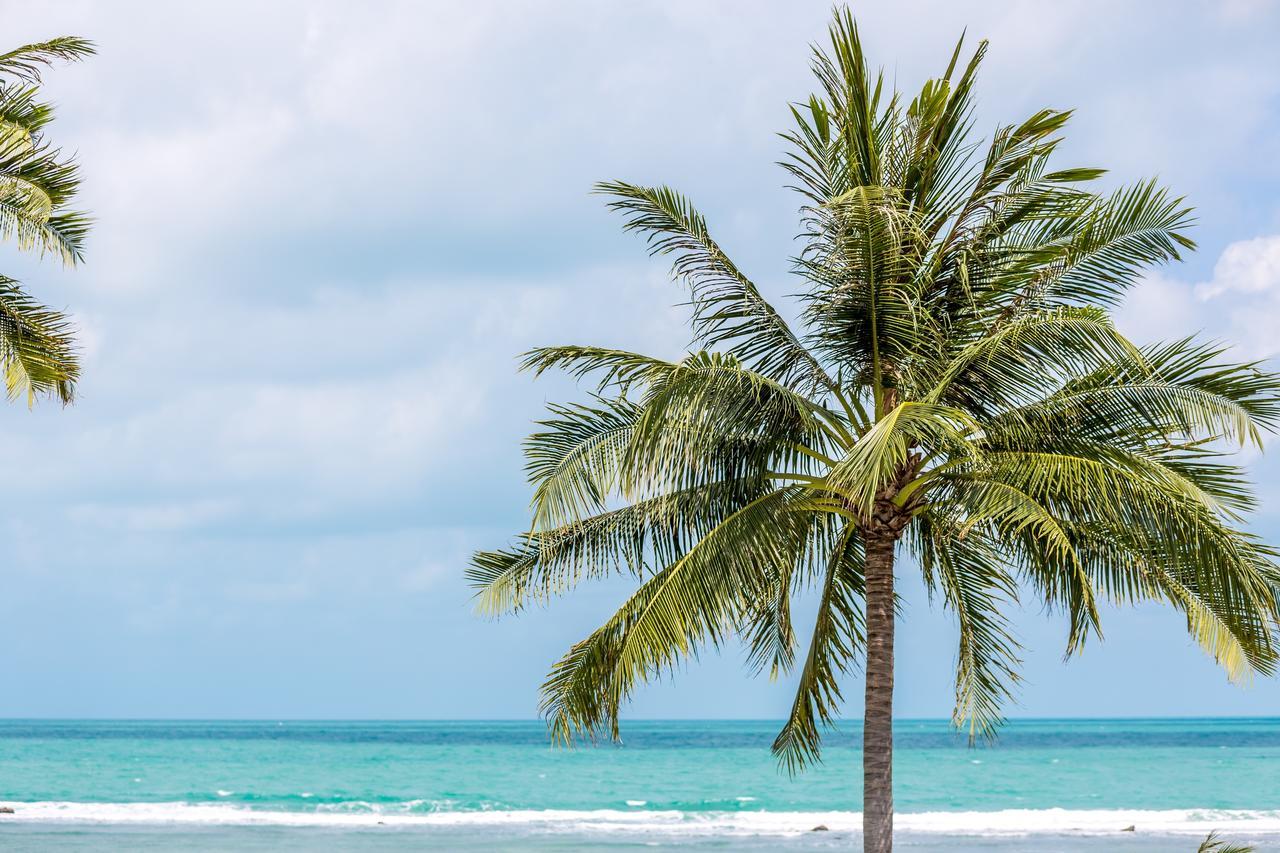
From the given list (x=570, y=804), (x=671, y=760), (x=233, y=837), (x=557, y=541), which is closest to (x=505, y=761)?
(x=671, y=760)

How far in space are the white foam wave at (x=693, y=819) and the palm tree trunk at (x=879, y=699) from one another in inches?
627

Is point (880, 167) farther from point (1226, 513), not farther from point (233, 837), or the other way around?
point (233, 837)

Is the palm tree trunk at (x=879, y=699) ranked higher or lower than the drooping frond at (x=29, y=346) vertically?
lower

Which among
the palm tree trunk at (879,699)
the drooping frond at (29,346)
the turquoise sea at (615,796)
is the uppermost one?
the drooping frond at (29,346)

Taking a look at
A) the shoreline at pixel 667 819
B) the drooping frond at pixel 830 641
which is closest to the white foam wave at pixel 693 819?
the shoreline at pixel 667 819

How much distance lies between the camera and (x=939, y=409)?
817cm

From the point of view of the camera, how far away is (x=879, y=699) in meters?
9.29

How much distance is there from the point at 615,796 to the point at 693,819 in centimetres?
625

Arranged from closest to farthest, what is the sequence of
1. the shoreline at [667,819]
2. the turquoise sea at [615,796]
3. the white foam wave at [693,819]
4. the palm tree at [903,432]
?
the palm tree at [903,432], the turquoise sea at [615,796], the shoreline at [667,819], the white foam wave at [693,819]

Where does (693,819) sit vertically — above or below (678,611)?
below

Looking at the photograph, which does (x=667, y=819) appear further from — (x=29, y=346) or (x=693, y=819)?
(x=29, y=346)

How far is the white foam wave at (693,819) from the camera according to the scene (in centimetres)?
2528

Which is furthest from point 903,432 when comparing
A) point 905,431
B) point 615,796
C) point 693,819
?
point 615,796

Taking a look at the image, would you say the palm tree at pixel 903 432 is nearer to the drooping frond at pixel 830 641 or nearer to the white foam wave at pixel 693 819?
the drooping frond at pixel 830 641
